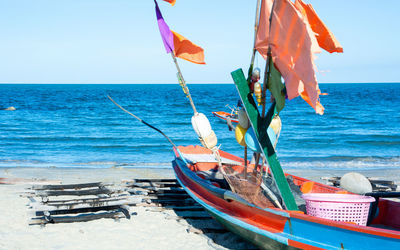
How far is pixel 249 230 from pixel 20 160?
506 inches

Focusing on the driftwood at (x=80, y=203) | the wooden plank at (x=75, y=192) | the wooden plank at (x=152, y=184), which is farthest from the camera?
the wooden plank at (x=152, y=184)

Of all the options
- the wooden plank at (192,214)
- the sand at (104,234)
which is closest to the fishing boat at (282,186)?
the sand at (104,234)

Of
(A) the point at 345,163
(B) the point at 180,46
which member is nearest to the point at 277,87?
(B) the point at 180,46

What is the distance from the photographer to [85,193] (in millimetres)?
9430

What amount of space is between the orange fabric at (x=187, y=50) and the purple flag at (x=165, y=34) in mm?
81

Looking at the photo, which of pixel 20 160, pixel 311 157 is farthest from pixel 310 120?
pixel 20 160

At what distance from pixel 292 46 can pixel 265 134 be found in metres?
1.34

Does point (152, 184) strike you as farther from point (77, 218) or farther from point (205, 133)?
point (205, 133)

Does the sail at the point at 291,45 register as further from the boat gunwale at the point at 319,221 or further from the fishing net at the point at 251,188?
the fishing net at the point at 251,188

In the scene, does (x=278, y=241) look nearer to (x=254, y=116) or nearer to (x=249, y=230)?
(x=249, y=230)

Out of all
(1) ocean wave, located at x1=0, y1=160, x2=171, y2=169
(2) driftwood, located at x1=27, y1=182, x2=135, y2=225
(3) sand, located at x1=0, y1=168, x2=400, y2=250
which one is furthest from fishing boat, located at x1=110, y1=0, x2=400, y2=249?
(1) ocean wave, located at x1=0, y1=160, x2=171, y2=169

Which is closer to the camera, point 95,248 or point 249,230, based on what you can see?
point 249,230

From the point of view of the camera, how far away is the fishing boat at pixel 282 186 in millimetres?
4941

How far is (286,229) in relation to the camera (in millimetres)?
5402
